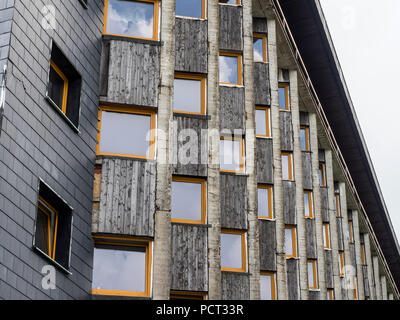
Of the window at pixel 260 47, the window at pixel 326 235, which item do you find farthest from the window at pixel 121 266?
the window at pixel 326 235

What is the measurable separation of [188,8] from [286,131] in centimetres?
1249

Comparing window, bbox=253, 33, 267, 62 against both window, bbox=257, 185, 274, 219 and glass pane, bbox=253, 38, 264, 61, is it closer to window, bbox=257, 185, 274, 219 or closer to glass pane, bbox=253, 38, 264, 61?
glass pane, bbox=253, 38, 264, 61

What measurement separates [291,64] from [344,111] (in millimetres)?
14039

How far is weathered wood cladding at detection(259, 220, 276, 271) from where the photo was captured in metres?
30.5

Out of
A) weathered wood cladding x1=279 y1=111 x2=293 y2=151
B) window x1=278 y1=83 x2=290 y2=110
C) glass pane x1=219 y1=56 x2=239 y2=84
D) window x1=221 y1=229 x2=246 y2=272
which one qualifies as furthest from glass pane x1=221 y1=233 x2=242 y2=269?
window x1=278 y1=83 x2=290 y2=110

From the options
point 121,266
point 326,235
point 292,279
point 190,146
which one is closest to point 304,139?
point 326,235

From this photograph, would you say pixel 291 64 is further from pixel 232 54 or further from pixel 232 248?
pixel 232 248

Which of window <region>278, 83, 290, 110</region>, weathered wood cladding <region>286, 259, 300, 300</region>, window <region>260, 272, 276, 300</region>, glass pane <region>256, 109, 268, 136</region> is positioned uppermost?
window <region>278, 83, 290, 110</region>

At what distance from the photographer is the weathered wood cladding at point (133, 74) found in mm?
22328

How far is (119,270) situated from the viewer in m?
20.7

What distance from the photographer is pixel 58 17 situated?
771 inches

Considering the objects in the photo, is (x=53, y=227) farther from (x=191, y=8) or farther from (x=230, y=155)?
(x=191, y=8)

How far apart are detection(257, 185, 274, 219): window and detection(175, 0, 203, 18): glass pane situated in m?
8.98
